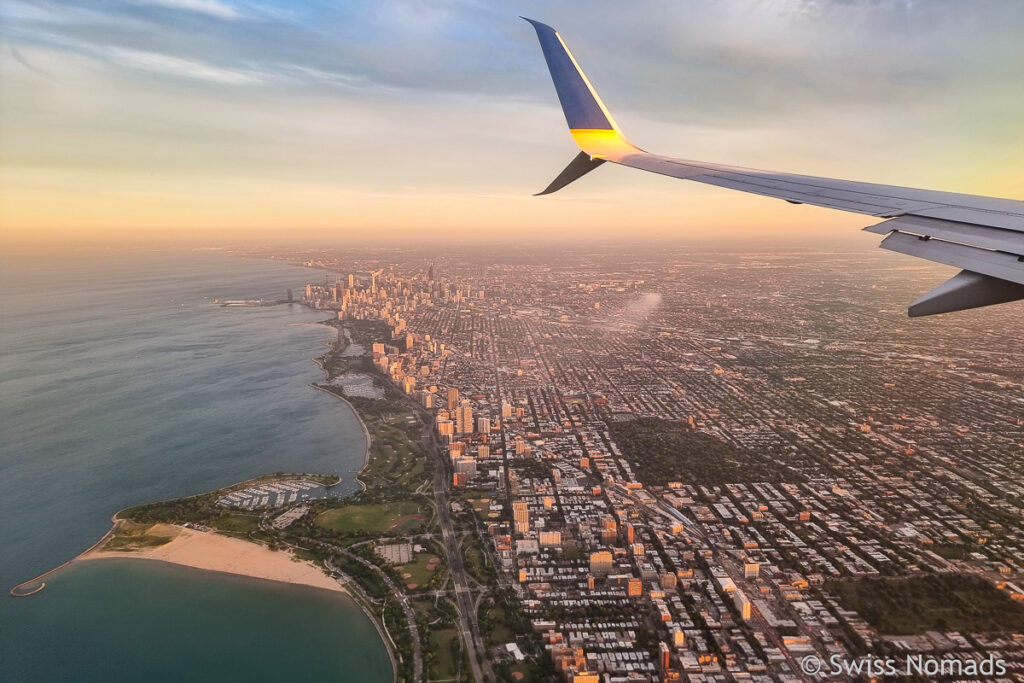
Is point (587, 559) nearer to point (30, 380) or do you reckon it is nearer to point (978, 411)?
point (978, 411)

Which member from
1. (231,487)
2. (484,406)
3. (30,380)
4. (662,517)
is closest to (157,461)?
(231,487)

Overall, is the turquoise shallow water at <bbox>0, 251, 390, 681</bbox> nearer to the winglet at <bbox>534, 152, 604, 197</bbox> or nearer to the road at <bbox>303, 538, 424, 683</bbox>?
the road at <bbox>303, 538, 424, 683</bbox>

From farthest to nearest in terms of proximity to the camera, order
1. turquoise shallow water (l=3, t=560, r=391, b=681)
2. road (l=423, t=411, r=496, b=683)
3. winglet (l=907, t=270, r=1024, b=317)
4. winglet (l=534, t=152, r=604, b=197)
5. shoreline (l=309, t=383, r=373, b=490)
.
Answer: shoreline (l=309, t=383, r=373, b=490)
turquoise shallow water (l=3, t=560, r=391, b=681)
road (l=423, t=411, r=496, b=683)
winglet (l=534, t=152, r=604, b=197)
winglet (l=907, t=270, r=1024, b=317)

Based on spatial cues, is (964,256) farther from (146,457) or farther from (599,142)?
(146,457)

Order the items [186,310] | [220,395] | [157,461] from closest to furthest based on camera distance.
→ [157,461] → [220,395] → [186,310]

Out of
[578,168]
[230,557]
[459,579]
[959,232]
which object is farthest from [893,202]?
[230,557]

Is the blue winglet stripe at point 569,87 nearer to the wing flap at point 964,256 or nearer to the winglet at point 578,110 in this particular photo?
the winglet at point 578,110

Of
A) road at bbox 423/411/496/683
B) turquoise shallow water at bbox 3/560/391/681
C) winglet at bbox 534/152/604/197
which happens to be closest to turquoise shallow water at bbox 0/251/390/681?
turquoise shallow water at bbox 3/560/391/681

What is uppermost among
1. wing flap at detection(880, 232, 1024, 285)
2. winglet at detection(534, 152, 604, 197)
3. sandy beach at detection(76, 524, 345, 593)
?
winglet at detection(534, 152, 604, 197)

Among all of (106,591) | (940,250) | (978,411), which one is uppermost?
(940,250)
